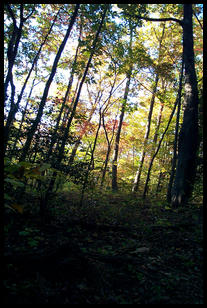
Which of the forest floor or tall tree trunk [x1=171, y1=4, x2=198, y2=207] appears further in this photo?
tall tree trunk [x1=171, y1=4, x2=198, y2=207]

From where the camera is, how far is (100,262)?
2594mm

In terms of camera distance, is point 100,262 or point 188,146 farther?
point 188,146

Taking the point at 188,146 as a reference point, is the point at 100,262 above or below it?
below

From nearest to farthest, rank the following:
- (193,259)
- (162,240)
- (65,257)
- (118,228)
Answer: (65,257) < (193,259) < (162,240) < (118,228)

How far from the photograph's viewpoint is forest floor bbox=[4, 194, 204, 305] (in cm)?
192

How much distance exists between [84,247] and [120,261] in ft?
2.26

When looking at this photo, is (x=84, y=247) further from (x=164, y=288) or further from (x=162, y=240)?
(x=162, y=240)

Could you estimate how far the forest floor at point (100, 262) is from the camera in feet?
6.30

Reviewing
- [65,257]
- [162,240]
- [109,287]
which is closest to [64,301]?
[109,287]

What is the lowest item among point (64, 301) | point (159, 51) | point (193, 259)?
point (64, 301)

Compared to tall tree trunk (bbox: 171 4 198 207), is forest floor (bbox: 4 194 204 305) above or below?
below

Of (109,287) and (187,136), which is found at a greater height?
(187,136)

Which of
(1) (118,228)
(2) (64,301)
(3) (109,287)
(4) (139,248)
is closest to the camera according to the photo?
(2) (64,301)

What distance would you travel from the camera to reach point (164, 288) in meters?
2.17
